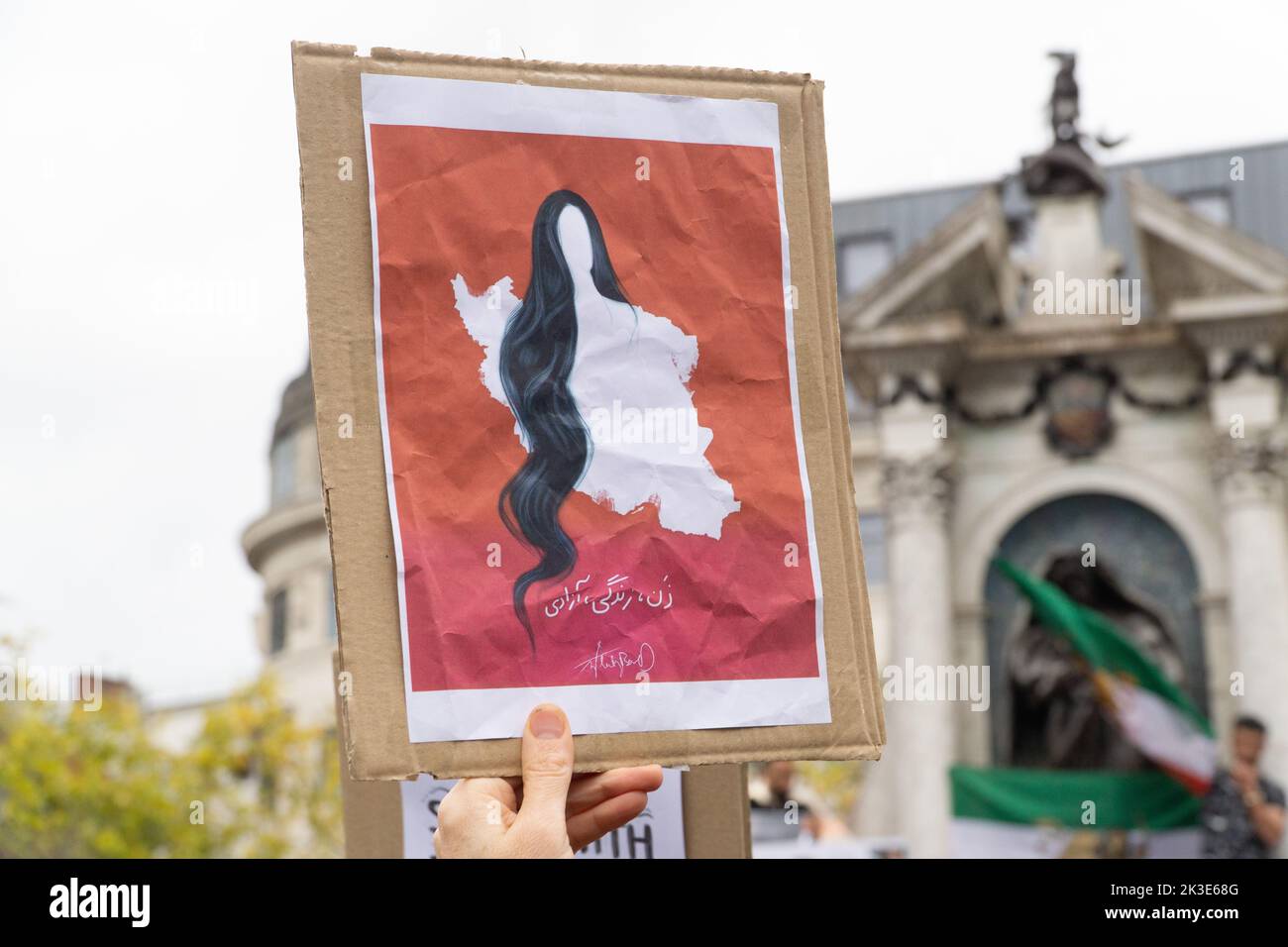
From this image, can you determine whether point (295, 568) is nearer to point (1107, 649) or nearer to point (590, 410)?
point (1107, 649)

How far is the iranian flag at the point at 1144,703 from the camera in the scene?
58.0 ft

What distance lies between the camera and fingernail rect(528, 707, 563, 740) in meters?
2.56

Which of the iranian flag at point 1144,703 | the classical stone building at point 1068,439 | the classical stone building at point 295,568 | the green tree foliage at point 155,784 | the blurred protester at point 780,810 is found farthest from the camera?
the classical stone building at point 295,568

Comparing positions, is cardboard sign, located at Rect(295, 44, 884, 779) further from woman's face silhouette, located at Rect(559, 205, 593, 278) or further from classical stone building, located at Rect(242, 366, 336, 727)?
classical stone building, located at Rect(242, 366, 336, 727)

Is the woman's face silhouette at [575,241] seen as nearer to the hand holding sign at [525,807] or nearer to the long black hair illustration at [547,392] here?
the long black hair illustration at [547,392]

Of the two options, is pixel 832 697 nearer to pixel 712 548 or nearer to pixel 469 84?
pixel 712 548

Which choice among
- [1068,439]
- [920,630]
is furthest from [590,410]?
[1068,439]

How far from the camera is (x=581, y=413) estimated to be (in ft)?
9.04

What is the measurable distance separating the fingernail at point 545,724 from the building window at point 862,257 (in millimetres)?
49682

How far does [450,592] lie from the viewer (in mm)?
2594

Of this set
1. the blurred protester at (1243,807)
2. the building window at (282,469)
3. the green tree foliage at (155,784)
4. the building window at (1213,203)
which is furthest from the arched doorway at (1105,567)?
the building window at (282,469)
